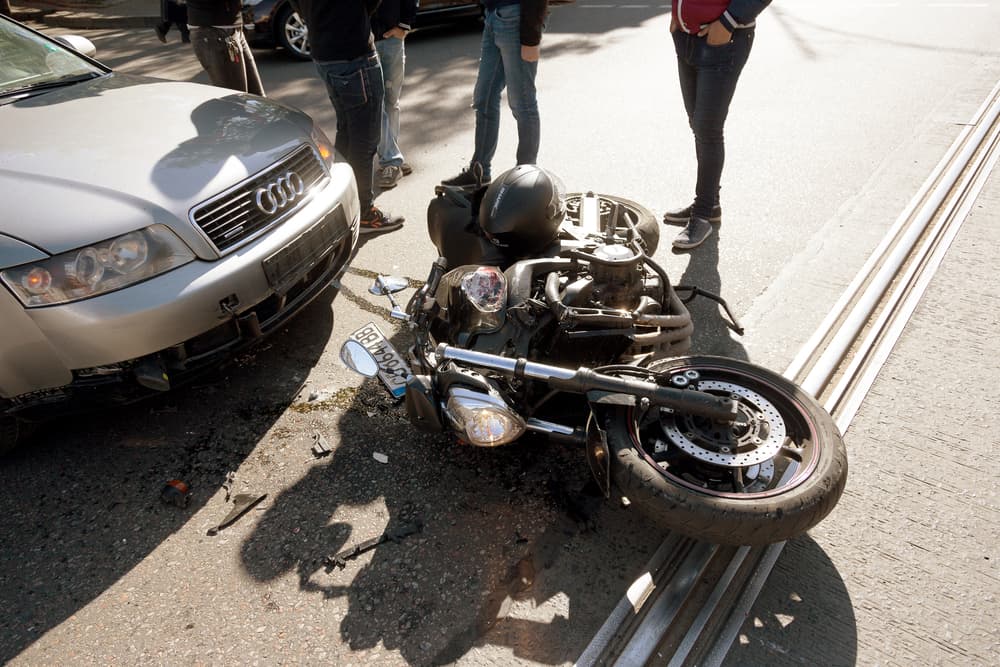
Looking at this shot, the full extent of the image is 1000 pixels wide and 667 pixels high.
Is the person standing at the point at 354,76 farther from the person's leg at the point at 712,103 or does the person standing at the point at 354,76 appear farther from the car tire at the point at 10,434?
the car tire at the point at 10,434

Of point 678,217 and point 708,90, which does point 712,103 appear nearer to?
point 708,90

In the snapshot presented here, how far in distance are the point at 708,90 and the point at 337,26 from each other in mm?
2299

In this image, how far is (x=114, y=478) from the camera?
112 inches

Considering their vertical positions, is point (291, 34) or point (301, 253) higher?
point (301, 253)

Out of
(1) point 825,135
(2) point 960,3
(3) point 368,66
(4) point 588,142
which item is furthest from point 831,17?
(3) point 368,66

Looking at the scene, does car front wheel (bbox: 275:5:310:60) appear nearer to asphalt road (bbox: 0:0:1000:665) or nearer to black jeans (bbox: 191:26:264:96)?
black jeans (bbox: 191:26:264:96)

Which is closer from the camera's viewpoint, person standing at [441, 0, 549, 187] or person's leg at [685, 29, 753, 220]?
person's leg at [685, 29, 753, 220]

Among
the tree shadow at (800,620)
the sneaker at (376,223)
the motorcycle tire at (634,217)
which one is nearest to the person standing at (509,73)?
the sneaker at (376,223)

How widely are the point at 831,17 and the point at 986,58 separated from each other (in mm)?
3081

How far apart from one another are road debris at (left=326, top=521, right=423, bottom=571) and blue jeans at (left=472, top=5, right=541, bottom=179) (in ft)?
9.72

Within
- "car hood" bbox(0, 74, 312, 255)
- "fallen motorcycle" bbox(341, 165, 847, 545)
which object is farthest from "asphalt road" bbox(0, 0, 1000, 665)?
"car hood" bbox(0, 74, 312, 255)

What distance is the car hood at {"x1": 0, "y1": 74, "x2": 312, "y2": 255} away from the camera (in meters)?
2.67

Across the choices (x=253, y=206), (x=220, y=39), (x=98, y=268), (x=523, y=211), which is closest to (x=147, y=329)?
(x=98, y=268)

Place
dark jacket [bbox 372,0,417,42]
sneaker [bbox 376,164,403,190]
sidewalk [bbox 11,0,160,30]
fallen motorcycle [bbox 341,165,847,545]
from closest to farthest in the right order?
1. fallen motorcycle [bbox 341,165,847,545]
2. dark jacket [bbox 372,0,417,42]
3. sneaker [bbox 376,164,403,190]
4. sidewalk [bbox 11,0,160,30]
